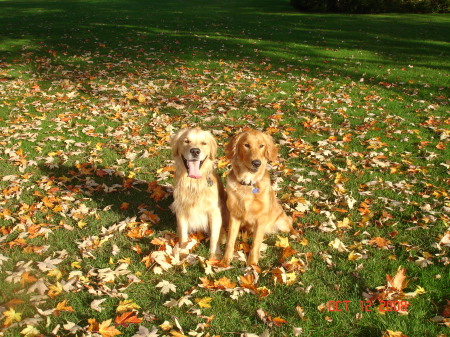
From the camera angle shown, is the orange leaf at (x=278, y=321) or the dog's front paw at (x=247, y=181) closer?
the orange leaf at (x=278, y=321)

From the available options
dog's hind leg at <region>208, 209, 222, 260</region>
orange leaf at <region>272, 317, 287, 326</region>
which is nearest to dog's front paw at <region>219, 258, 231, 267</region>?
dog's hind leg at <region>208, 209, 222, 260</region>

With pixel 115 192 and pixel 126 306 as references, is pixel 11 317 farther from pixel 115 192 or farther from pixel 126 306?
pixel 115 192

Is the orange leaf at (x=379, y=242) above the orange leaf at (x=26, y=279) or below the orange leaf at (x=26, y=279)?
above

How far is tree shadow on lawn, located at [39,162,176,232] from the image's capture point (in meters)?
4.73

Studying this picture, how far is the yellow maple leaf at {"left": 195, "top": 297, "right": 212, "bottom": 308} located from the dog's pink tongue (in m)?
1.32

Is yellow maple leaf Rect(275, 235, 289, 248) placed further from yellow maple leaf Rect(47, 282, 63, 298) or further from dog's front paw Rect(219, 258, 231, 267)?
yellow maple leaf Rect(47, 282, 63, 298)

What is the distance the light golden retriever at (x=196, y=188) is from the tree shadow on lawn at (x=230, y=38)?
8.30 meters

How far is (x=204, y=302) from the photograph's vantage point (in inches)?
130

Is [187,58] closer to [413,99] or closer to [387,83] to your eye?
[387,83]

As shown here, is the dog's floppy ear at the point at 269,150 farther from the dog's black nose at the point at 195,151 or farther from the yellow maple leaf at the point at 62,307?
the yellow maple leaf at the point at 62,307

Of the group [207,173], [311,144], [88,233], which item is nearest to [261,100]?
[311,144]

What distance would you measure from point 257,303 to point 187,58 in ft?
38.7

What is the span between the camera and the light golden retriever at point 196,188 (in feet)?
12.8

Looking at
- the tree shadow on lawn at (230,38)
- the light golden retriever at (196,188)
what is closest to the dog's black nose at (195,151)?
the light golden retriever at (196,188)
